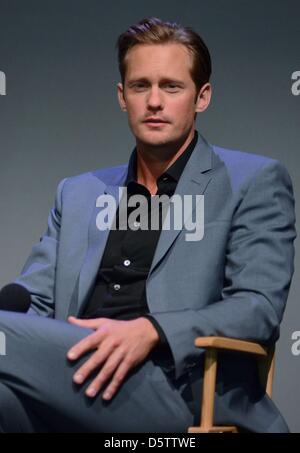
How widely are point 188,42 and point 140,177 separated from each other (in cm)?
39

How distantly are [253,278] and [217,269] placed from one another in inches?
4.8

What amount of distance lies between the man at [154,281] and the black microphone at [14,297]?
0.49 feet

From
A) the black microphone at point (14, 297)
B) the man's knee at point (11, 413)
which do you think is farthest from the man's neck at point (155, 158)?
the man's knee at point (11, 413)

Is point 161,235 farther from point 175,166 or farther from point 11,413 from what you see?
point 11,413

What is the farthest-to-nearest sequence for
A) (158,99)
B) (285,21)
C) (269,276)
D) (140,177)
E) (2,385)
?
(285,21) → (140,177) → (158,99) → (269,276) → (2,385)

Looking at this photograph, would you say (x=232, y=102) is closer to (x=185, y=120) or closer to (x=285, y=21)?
(x=285, y=21)

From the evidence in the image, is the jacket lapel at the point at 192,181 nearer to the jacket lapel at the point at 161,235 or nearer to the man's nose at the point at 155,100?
the jacket lapel at the point at 161,235

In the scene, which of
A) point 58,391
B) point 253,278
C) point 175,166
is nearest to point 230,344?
point 253,278

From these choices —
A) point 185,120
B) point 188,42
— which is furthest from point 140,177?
point 188,42

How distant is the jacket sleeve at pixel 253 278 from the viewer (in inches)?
81.3

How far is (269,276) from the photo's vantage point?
2.19 m

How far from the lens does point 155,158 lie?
8.26 ft

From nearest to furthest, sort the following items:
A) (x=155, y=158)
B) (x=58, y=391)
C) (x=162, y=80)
Answer: (x=58, y=391), (x=162, y=80), (x=155, y=158)
